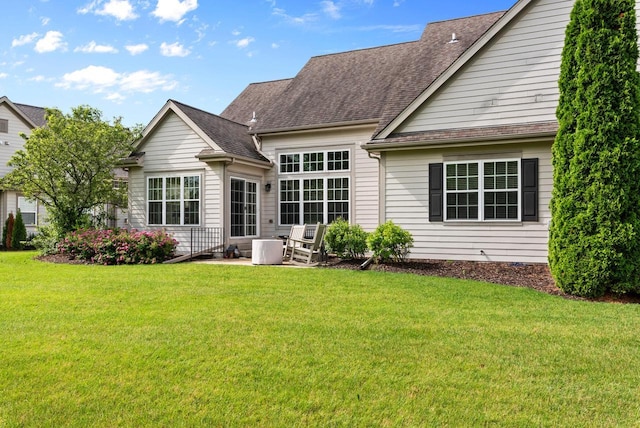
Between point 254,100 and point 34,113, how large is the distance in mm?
13117

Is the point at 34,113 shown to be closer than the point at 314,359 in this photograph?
No

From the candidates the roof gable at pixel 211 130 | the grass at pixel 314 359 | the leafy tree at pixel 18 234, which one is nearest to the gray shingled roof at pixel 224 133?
the roof gable at pixel 211 130

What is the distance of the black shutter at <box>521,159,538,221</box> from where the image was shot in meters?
10.3

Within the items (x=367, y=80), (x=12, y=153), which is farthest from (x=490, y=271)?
(x=12, y=153)

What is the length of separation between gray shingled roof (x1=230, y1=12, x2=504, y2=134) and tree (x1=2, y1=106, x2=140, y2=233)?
4906mm

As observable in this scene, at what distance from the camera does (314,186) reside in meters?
14.6

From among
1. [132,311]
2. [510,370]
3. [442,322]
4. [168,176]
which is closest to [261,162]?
[168,176]

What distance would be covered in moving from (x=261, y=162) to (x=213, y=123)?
1990 millimetres

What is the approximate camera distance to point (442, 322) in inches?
215

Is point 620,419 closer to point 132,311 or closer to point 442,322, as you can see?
Result: point 442,322

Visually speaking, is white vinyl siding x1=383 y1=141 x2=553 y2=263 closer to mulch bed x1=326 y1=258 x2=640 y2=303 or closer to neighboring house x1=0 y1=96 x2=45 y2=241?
mulch bed x1=326 y1=258 x2=640 y2=303

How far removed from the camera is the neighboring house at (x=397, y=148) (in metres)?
10.5

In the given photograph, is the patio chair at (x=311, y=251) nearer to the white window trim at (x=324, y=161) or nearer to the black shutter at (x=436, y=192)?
the black shutter at (x=436, y=192)

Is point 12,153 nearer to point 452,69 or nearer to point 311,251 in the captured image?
point 311,251
